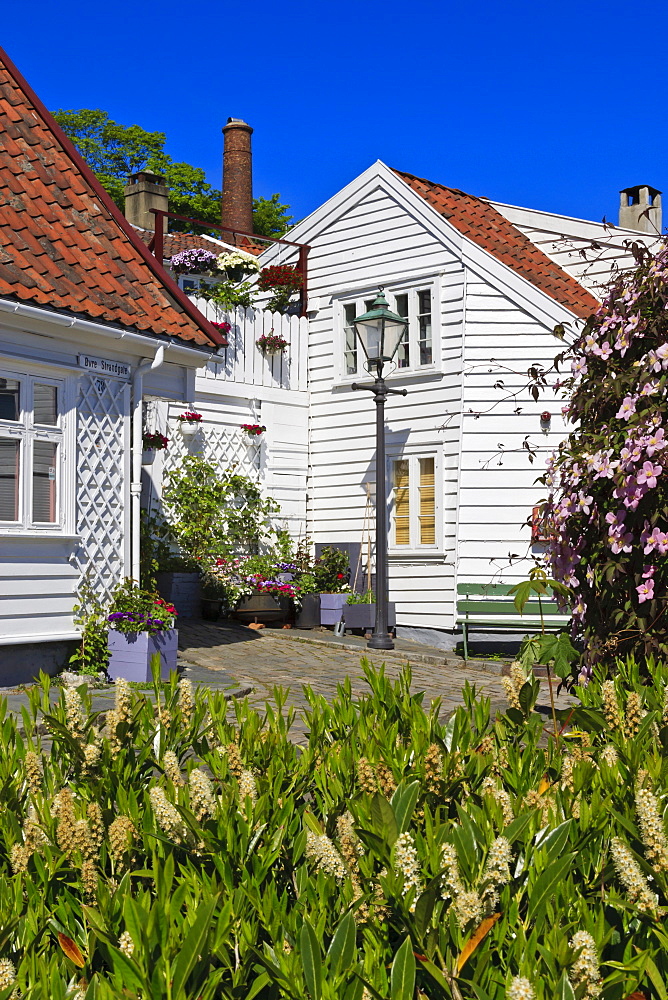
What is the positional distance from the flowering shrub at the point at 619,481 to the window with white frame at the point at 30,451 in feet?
18.0

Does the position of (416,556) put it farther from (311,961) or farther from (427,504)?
(311,961)

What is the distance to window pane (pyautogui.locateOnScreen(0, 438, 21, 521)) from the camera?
8.90m

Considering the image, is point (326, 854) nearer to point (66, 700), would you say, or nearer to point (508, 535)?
point (66, 700)

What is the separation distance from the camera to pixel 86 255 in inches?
398

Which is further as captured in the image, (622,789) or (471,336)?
(471,336)

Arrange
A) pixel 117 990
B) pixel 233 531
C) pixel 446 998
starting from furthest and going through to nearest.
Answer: pixel 233 531
pixel 446 998
pixel 117 990

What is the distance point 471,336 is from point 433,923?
13785mm

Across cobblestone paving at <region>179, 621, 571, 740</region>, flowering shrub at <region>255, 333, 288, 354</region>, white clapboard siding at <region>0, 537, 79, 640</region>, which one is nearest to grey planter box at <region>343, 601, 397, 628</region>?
cobblestone paving at <region>179, 621, 571, 740</region>

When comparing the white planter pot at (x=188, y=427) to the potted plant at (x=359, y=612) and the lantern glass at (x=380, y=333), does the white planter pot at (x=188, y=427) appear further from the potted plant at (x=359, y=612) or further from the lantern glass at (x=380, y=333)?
the potted plant at (x=359, y=612)

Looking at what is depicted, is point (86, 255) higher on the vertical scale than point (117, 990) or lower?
higher

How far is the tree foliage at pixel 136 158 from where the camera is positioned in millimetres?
38000

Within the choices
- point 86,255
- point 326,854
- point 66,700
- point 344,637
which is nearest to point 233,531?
point 344,637

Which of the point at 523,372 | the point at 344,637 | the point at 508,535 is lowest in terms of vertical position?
the point at 344,637

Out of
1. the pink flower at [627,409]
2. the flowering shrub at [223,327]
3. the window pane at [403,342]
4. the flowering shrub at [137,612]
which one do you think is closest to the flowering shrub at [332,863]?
the pink flower at [627,409]
